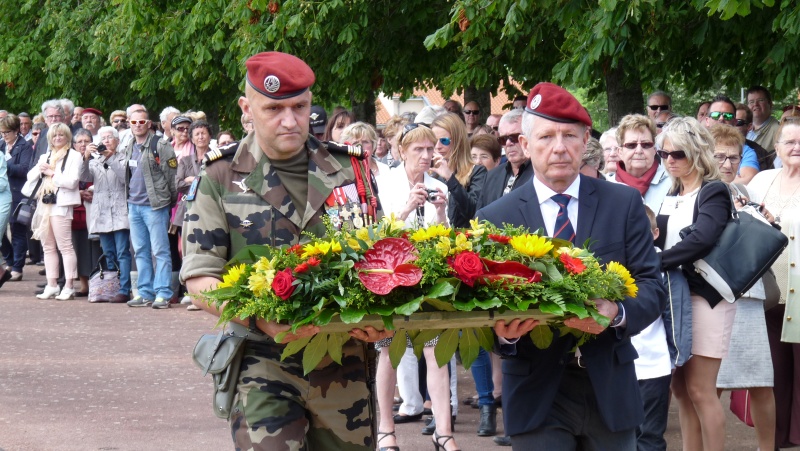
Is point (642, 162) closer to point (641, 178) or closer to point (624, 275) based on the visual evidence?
point (641, 178)

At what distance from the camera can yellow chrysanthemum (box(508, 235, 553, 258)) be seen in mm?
4020

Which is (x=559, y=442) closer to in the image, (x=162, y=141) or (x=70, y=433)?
(x=70, y=433)

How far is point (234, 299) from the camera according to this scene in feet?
13.4

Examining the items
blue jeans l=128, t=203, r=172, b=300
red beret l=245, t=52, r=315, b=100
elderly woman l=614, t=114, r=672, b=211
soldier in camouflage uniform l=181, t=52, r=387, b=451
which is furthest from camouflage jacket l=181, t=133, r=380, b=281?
blue jeans l=128, t=203, r=172, b=300

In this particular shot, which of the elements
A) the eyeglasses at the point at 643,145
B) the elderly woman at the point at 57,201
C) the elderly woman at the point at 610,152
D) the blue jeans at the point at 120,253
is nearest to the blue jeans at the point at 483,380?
the eyeglasses at the point at 643,145

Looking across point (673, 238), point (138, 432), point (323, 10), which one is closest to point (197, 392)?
point (138, 432)

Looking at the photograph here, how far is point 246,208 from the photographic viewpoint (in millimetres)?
4684

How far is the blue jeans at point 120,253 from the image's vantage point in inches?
610

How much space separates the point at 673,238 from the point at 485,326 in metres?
3.11

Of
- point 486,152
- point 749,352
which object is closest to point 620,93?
point 486,152

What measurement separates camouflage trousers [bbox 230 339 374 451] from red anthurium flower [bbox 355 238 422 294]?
73cm

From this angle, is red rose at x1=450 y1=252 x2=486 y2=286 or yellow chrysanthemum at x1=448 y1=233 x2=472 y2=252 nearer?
red rose at x1=450 y1=252 x2=486 y2=286

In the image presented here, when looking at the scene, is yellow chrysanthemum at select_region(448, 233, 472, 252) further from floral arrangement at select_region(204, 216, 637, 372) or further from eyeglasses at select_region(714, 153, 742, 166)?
eyeglasses at select_region(714, 153, 742, 166)

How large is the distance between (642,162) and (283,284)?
15.2ft
